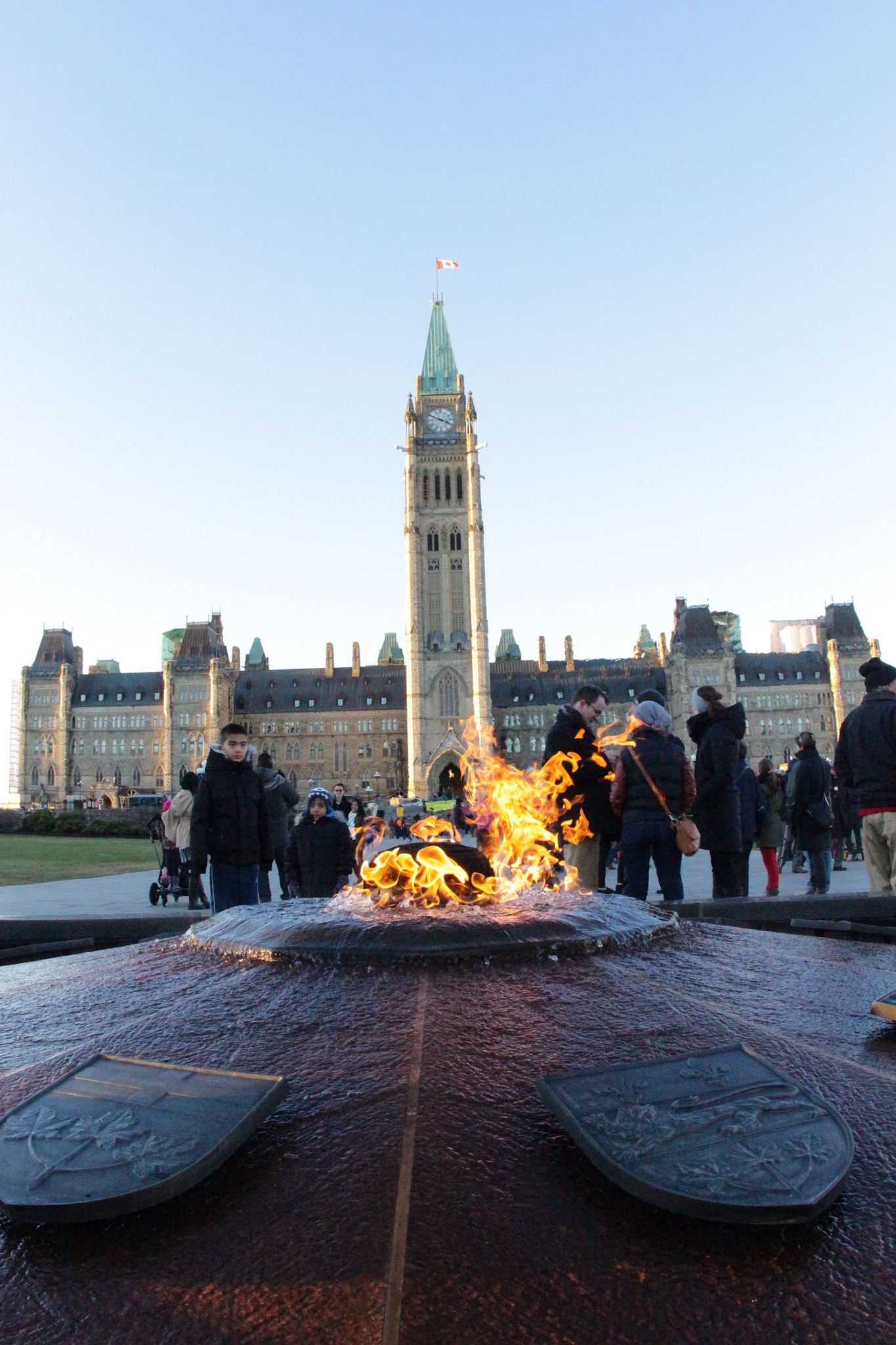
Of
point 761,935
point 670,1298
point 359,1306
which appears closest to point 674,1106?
point 670,1298

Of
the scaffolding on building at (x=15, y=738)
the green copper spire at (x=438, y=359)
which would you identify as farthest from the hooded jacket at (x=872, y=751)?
the scaffolding on building at (x=15, y=738)

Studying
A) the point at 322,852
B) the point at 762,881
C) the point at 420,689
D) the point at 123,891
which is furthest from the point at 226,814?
the point at 420,689

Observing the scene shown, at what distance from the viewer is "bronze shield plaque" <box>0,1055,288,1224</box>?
1593 mm

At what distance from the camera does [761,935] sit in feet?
13.1

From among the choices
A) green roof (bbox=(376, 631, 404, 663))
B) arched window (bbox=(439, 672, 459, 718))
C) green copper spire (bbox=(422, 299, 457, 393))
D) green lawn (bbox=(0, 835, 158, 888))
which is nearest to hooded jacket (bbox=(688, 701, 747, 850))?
green lawn (bbox=(0, 835, 158, 888))

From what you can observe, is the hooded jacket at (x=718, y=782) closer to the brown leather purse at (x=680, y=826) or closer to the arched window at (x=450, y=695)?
the brown leather purse at (x=680, y=826)

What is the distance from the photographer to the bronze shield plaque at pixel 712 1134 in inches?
60.6

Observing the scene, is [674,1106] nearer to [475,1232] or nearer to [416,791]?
[475,1232]

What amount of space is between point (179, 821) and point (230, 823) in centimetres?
441

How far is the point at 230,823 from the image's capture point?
6062 mm

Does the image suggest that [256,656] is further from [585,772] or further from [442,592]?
[585,772]

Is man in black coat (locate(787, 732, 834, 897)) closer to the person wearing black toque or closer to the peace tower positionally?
the person wearing black toque

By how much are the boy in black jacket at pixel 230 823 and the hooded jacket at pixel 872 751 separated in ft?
12.5

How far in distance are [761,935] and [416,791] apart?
63.2m
